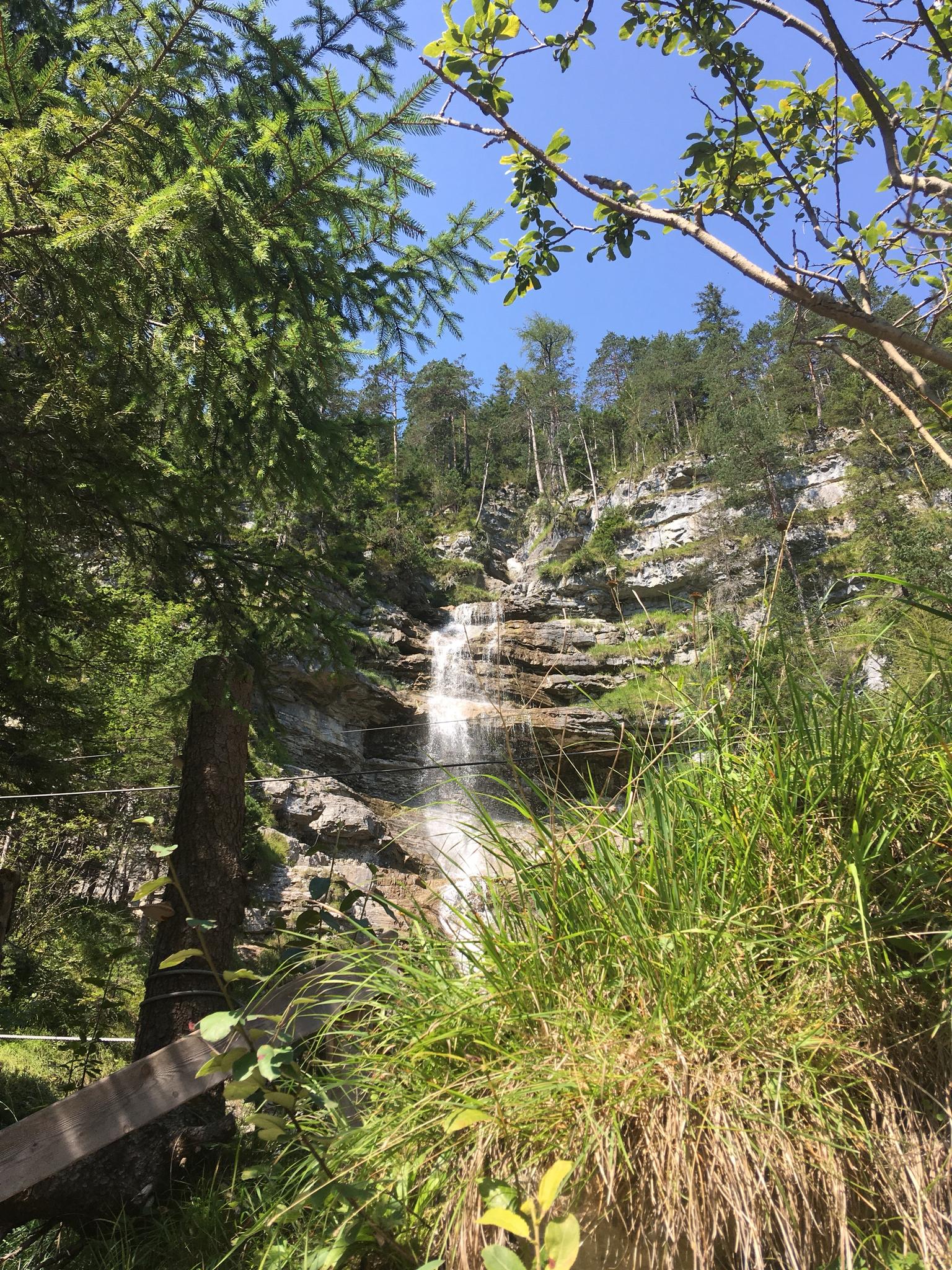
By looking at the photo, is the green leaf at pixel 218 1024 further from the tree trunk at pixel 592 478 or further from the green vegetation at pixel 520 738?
the tree trunk at pixel 592 478

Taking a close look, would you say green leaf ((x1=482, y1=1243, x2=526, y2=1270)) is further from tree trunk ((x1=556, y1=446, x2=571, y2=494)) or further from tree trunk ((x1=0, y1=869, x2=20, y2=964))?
tree trunk ((x1=556, y1=446, x2=571, y2=494))

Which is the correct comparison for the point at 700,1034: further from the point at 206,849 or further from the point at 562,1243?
the point at 206,849

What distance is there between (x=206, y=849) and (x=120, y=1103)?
3.95 ft

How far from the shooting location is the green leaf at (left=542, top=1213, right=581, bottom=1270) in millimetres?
748

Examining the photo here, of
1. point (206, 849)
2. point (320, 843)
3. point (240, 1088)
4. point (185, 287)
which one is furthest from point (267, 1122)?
point (320, 843)

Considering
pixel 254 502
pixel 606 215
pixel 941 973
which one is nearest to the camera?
pixel 941 973

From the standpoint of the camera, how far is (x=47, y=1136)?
1.68 meters

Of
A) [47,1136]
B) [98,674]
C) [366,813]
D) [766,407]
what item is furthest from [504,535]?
[47,1136]

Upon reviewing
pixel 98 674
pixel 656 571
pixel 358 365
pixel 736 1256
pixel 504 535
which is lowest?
pixel 736 1256

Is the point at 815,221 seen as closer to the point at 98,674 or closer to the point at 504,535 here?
the point at 98,674

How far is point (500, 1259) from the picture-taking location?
806mm

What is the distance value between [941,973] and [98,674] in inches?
405

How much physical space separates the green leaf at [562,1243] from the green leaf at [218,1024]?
522 millimetres

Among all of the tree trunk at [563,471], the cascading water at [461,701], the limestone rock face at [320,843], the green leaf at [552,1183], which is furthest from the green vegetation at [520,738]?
the tree trunk at [563,471]
